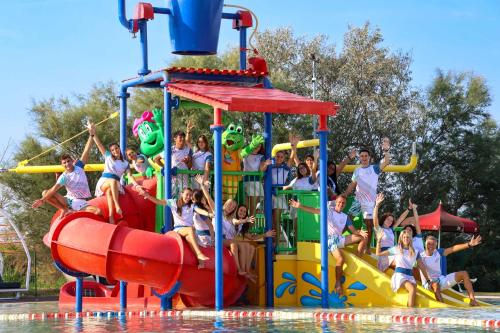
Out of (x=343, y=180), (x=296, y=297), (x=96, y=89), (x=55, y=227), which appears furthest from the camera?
(x=96, y=89)

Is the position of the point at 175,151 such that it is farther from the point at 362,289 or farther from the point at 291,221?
the point at 362,289

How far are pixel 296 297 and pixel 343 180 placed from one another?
23.6 meters

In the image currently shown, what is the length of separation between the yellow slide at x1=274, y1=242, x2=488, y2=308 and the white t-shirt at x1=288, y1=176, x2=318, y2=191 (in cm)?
104

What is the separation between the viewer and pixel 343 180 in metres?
41.1

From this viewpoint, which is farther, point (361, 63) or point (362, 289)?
point (361, 63)

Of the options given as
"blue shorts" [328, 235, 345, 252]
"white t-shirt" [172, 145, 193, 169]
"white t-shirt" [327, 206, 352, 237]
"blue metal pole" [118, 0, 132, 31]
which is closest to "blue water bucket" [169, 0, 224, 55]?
"blue metal pole" [118, 0, 132, 31]

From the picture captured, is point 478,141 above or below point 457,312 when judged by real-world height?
above

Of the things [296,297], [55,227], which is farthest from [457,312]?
[55,227]

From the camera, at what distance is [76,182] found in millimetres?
17844

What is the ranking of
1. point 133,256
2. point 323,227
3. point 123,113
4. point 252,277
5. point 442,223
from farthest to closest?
point 442,223, point 123,113, point 252,277, point 323,227, point 133,256

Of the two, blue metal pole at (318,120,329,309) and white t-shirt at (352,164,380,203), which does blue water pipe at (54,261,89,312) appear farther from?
white t-shirt at (352,164,380,203)

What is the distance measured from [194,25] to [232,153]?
234 centimetres

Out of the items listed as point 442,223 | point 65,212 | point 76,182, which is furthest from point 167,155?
point 442,223

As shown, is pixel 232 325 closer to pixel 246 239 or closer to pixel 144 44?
pixel 246 239
